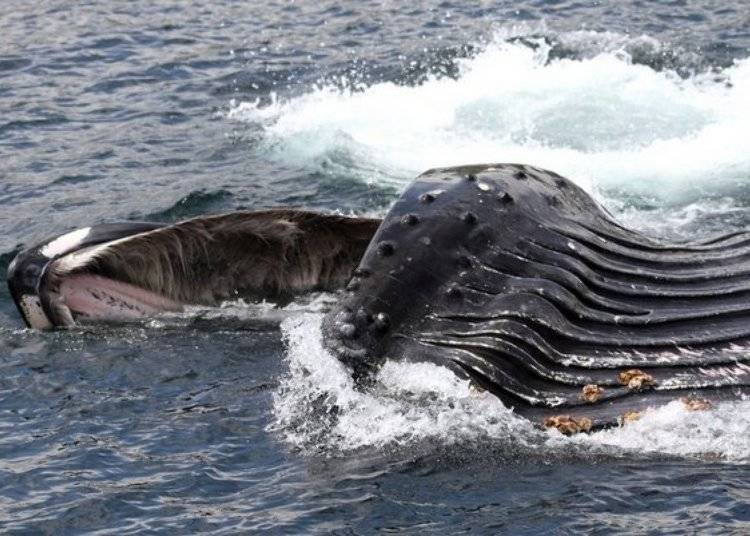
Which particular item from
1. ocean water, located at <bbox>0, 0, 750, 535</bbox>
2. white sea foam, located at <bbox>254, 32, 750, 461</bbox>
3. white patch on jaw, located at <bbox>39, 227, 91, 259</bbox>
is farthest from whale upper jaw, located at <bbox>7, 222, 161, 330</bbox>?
white sea foam, located at <bbox>254, 32, 750, 461</bbox>

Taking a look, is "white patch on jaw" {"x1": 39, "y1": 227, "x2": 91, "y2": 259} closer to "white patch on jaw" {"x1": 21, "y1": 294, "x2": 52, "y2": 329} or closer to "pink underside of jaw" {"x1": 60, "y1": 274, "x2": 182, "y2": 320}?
"pink underside of jaw" {"x1": 60, "y1": 274, "x2": 182, "y2": 320}

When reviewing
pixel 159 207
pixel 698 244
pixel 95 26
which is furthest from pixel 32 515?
pixel 95 26

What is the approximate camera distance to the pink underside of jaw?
32.7 ft

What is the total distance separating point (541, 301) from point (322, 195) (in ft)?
20.7

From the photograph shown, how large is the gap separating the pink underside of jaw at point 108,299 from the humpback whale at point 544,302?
2118 mm

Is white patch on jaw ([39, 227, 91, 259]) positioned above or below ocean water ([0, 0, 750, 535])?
above

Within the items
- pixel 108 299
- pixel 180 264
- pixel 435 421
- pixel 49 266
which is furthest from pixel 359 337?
pixel 49 266

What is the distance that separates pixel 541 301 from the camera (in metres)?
7.97

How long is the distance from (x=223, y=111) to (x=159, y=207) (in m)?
3.95

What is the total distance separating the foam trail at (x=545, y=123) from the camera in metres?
14.1

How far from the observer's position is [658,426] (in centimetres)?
752

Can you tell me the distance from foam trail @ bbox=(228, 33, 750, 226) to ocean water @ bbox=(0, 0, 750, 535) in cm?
5

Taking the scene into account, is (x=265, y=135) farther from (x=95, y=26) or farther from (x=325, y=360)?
(x=325, y=360)

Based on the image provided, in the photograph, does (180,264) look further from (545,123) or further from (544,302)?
(545,123)
